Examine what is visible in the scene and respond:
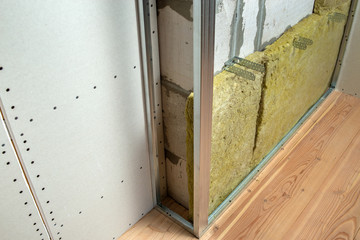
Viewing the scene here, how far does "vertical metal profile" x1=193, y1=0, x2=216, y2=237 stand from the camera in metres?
0.95

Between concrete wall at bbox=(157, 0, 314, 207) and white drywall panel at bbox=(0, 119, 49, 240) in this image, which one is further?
concrete wall at bbox=(157, 0, 314, 207)

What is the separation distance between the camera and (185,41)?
3.71ft

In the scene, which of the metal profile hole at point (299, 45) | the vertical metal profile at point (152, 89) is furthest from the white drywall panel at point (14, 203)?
the metal profile hole at point (299, 45)

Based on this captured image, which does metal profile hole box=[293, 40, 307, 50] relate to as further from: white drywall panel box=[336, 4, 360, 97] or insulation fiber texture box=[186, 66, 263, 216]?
white drywall panel box=[336, 4, 360, 97]

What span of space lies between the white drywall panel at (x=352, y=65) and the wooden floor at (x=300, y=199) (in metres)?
0.35

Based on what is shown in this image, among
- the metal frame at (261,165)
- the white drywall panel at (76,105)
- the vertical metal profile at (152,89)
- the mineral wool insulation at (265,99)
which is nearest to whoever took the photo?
the white drywall panel at (76,105)

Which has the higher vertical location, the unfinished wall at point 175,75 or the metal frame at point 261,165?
the unfinished wall at point 175,75

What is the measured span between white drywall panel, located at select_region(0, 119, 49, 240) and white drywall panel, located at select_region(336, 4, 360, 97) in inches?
76.4

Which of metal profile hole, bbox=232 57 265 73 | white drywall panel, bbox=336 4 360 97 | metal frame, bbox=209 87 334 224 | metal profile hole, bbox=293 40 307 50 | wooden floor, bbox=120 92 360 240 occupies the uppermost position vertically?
metal profile hole, bbox=232 57 265 73

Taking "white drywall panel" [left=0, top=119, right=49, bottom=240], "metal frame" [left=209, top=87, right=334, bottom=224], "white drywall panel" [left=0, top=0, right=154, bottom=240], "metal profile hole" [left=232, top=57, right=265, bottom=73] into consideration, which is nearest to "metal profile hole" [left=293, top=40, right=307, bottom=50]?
"metal profile hole" [left=232, top=57, right=265, bottom=73]

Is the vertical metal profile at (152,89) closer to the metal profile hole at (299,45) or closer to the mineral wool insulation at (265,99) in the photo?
the mineral wool insulation at (265,99)

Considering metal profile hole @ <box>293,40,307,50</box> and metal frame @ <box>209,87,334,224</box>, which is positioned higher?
metal profile hole @ <box>293,40,307,50</box>

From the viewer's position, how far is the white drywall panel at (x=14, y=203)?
37.0 inches

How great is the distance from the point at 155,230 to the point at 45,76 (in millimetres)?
864
